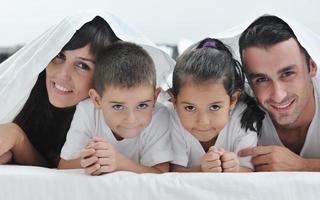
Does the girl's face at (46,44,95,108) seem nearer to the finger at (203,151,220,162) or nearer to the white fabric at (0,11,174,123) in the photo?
the white fabric at (0,11,174,123)

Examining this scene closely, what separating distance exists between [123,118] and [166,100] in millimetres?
161

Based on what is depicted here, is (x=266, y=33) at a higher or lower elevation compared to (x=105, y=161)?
higher

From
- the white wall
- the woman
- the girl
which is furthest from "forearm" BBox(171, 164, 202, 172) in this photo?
the white wall

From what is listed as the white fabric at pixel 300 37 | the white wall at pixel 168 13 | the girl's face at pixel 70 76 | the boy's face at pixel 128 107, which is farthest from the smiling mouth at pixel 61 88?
the white wall at pixel 168 13

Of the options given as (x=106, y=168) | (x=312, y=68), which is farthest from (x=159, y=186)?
(x=312, y=68)

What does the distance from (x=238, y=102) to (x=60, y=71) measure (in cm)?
35

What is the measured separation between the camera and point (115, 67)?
852 millimetres

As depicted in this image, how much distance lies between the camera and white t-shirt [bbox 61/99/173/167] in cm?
89

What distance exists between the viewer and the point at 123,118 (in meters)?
0.85

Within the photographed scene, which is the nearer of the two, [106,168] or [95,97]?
[106,168]

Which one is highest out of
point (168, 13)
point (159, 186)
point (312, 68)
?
point (168, 13)

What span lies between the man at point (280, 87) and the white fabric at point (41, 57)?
0.58ft

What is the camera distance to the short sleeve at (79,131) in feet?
2.92

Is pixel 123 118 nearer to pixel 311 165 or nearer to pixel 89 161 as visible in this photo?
pixel 89 161
